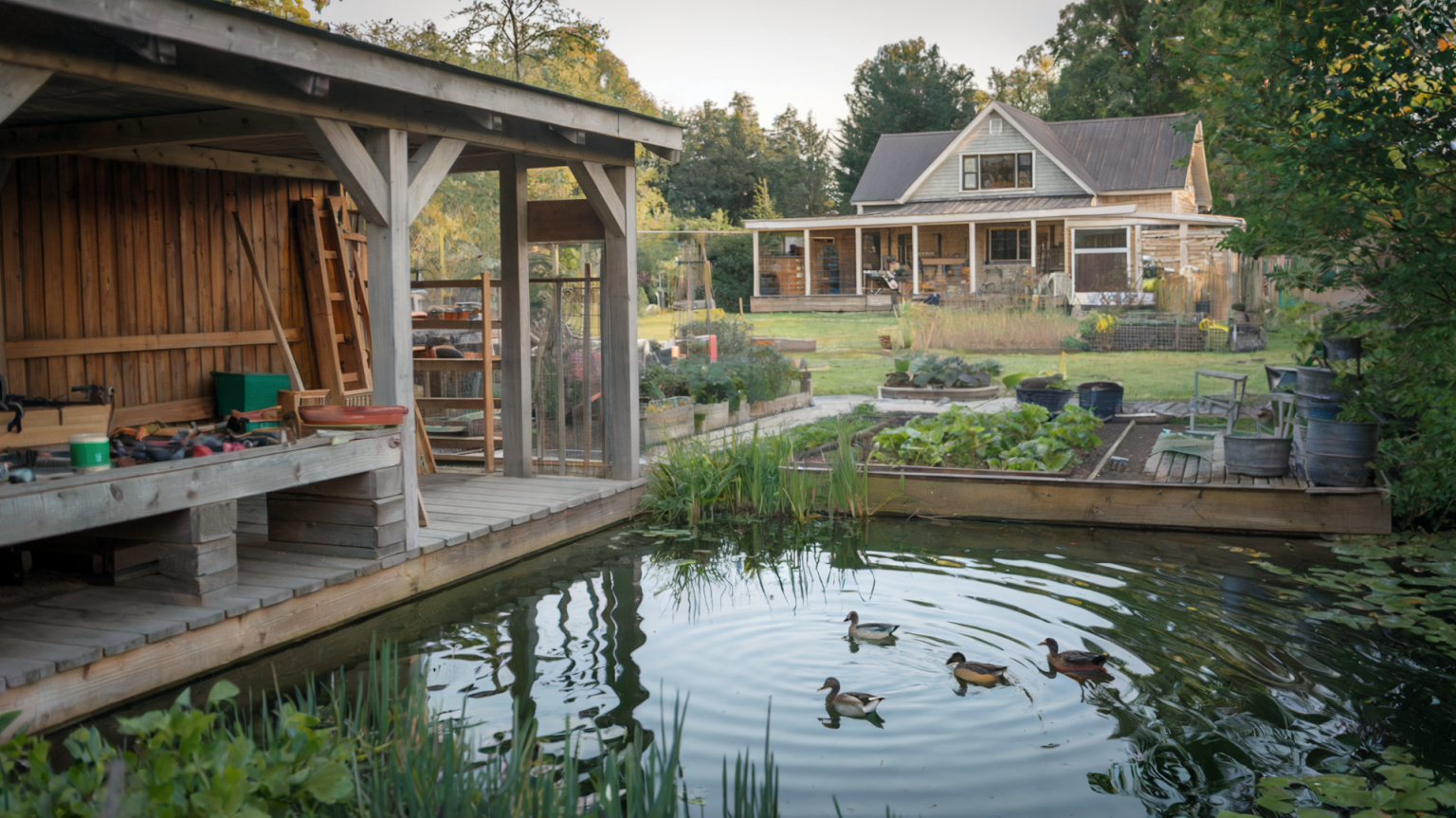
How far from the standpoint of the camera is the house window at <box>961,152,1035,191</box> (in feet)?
100.0

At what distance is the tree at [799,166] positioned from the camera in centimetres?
4300

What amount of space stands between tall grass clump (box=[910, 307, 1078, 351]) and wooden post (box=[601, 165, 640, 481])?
1121cm

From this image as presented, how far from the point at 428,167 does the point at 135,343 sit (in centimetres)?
260

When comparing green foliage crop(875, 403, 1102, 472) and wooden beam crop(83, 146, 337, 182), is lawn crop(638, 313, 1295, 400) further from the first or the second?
wooden beam crop(83, 146, 337, 182)

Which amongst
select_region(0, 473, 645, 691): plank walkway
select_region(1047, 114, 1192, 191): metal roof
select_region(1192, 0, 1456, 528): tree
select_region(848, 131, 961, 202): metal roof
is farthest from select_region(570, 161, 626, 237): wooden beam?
select_region(848, 131, 961, 202): metal roof

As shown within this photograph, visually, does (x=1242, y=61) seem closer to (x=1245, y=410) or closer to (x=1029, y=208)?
(x=1245, y=410)

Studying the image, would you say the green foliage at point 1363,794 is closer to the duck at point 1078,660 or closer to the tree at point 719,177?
the duck at point 1078,660

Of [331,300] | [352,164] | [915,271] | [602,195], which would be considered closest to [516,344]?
[602,195]

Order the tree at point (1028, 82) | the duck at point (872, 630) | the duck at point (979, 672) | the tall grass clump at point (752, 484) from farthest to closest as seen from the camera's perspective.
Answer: the tree at point (1028, 82), the tall grass clump at point (752, 484), the duck at point (872, 630), the duck at point (979, 672)

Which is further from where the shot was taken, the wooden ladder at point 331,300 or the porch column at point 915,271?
the porch column at point 915,271

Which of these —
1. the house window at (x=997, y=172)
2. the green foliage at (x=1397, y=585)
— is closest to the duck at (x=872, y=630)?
the green foliage at (x=1397, y=585)

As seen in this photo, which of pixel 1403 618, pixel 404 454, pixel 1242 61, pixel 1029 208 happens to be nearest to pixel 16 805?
pixel 404 454

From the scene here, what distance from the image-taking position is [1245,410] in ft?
38.7

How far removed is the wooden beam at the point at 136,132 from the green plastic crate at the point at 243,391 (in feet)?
6.36
